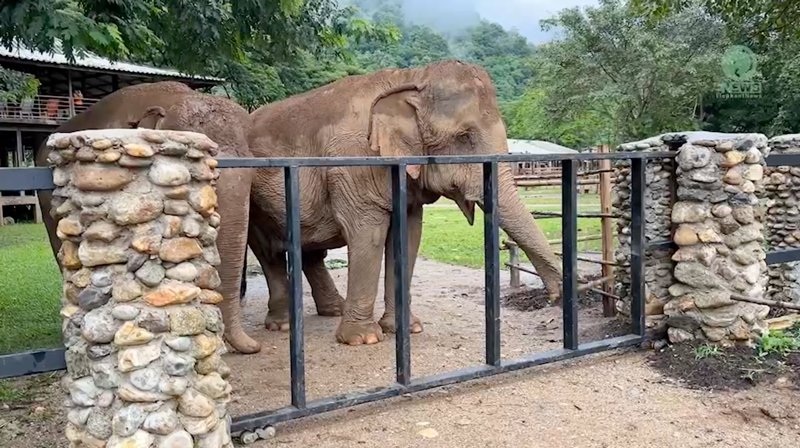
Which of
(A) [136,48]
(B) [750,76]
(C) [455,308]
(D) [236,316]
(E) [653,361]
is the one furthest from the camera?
(B) [750,76]

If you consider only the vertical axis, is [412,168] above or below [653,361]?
above

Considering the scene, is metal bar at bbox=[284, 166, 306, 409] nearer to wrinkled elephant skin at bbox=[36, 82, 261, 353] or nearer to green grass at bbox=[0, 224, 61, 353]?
wrinkled elephant skin at bbox=[36, 82, 261, 353]

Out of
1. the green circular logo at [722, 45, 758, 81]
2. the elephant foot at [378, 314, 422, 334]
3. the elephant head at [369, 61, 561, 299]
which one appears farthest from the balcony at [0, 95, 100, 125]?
the green circular logo at [722, 45, 758, 81]

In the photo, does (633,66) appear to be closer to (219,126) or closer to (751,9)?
(751,9)

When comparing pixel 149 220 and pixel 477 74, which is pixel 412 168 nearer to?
pixel 477 74

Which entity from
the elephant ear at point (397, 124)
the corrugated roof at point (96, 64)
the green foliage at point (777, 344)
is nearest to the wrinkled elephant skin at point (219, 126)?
the elephant ear at point (397, 124)

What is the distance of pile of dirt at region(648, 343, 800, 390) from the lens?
202 inches

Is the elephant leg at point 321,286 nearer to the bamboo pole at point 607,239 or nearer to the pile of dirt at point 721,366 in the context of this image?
the bamboo pole at point 607,239

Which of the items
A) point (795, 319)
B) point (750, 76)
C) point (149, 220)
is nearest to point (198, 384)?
point (149, 220)

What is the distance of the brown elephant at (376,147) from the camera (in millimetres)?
6602

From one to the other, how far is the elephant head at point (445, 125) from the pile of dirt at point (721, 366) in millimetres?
1411

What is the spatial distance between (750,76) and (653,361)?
24836 mm

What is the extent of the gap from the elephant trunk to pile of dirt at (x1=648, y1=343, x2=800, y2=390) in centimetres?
→ 96

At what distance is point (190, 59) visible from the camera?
7.86 meters
